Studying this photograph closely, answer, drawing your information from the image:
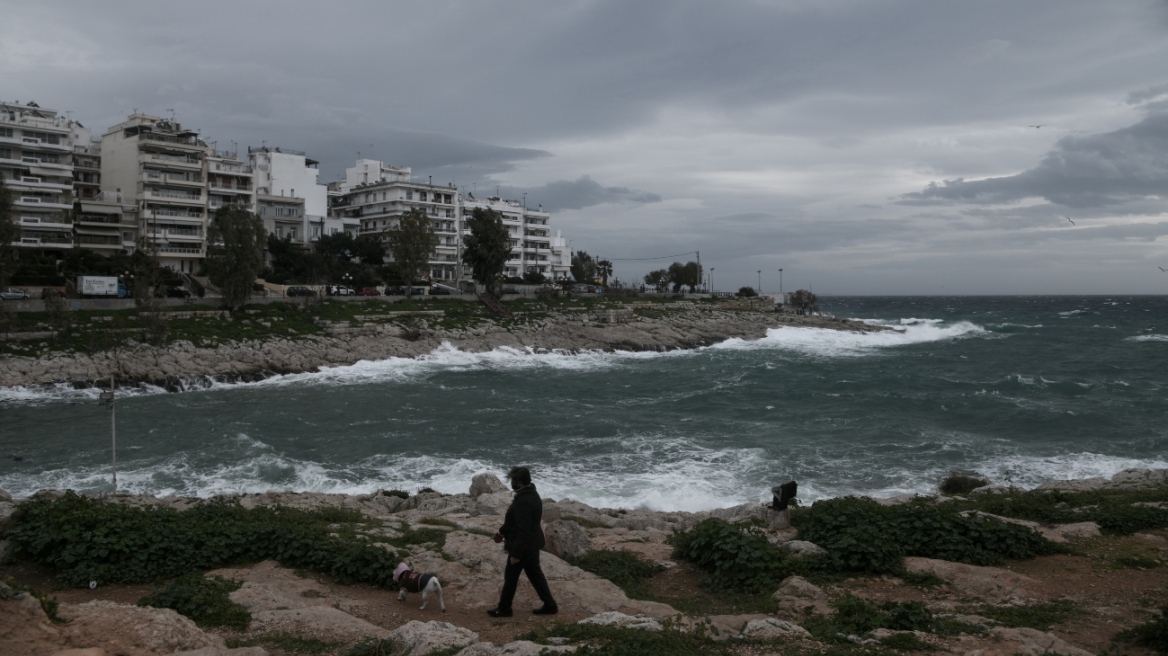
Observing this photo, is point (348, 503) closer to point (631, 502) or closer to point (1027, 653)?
point (631, 502)

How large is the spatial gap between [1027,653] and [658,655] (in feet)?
10.7

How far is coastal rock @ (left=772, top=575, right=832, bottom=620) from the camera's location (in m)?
8.40

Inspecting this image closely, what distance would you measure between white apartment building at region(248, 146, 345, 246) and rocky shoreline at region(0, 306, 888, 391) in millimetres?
30785

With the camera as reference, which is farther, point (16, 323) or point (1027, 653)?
point (16, 323)

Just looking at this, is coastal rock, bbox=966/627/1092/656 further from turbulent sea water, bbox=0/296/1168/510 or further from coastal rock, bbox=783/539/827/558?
turbulent sea water, bbox=0/296/1168/510

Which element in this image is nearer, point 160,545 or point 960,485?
point 160,545

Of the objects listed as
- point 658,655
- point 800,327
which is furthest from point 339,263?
point 658,655

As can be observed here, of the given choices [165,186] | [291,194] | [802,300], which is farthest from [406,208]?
[802,300]

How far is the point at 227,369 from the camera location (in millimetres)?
40969

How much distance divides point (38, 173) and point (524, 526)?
70492mm

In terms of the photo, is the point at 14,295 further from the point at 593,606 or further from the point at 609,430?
the point at 593,606

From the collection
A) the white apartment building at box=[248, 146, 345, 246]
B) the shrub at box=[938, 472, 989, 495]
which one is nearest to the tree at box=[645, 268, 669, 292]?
the white apartment building at box=[248, 146, 345, 246]

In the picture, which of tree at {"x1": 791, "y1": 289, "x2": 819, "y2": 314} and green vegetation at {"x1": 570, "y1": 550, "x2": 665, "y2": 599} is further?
tree at {"x1": 791, "y1": 289, "x2": 819, "y2": 314}

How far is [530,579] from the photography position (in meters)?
8.30
